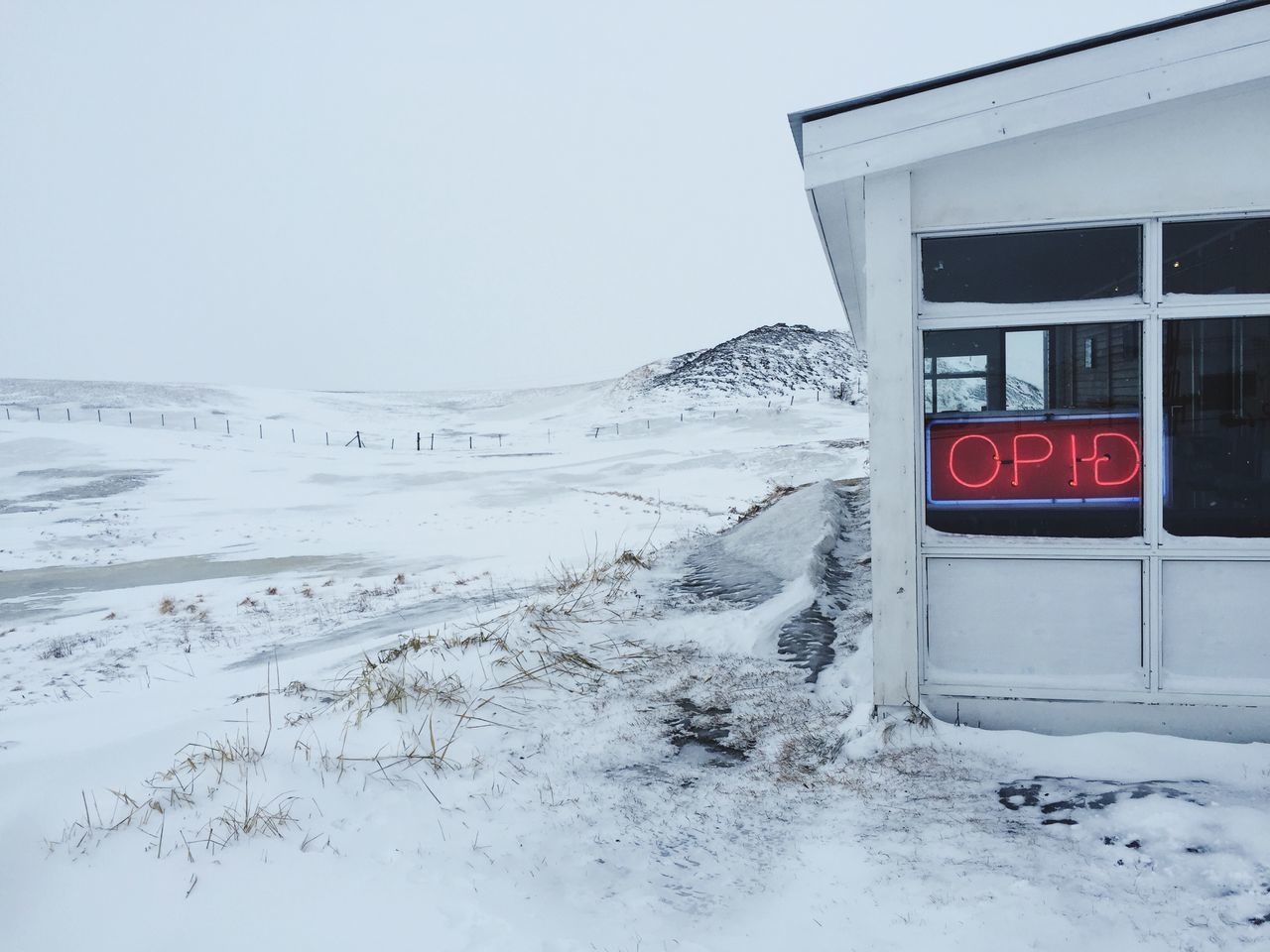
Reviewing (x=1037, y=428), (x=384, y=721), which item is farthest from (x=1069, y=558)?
(x=384, y=721)

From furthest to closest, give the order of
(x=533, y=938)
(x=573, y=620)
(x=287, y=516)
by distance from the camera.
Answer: (x=287, y=516) → (x=573, y=620) → (x=533, y=938)

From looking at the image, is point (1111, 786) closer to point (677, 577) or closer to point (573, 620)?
point (573, 620)

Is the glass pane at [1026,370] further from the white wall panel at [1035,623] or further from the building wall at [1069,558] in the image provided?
the white wall panel at [1035,623]

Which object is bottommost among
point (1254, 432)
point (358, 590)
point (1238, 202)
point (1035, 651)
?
point (358, 590)

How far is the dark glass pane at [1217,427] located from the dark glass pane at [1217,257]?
18 cm

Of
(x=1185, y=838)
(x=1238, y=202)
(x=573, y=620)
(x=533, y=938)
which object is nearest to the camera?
(x=533, y=938)

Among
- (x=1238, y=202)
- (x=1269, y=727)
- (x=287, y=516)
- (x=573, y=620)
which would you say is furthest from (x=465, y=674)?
(x=287, y=516)

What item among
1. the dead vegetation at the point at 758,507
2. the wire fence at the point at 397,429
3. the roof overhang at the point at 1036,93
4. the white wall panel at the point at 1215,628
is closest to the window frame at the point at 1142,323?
the white wall panel at the point at 1215,628

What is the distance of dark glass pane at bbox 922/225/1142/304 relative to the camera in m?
3.98

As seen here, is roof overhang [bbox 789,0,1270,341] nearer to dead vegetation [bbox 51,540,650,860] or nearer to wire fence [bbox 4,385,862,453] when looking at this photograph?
dead vegetation [bbox 51,540,650,860]

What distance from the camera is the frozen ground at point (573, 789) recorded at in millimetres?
2822

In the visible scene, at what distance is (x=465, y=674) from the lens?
5203 mm

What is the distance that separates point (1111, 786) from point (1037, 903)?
1.14 m

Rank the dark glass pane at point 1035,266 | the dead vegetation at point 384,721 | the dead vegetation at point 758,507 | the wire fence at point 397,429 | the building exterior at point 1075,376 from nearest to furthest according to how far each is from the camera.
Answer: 1. the dead vegetation at point 384,721
2. the building exterior at point 1075,376
3. the dark glass pane at point 1035,266
4. the dead vegetation at point 758,507
5. the wire fence at point 397,429
